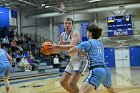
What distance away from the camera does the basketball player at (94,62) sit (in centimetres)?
431

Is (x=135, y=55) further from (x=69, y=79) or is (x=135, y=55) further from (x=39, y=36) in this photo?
(x=69, y=79)

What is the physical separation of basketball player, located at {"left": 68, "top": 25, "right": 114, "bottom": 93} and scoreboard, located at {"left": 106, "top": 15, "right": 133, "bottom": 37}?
2236 cm

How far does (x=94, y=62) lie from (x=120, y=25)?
22.7m

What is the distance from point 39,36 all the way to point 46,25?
2256mm

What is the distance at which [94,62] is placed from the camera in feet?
14.7

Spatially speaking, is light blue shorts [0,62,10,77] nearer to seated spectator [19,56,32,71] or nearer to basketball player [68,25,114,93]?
basketball player [68,25,114,93]

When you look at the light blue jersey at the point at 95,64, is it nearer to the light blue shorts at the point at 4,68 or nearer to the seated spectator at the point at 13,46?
the light blue shorts at the point at 4,68

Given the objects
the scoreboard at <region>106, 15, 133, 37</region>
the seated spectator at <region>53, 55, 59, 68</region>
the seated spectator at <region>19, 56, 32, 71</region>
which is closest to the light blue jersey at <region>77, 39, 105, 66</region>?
the seated spectator at <region>19, 56, 32, 71</region>

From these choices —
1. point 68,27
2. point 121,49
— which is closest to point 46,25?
point 121,49

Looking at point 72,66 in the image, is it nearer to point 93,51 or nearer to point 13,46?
point 93,51

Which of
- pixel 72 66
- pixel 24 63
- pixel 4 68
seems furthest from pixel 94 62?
pixel 24 63

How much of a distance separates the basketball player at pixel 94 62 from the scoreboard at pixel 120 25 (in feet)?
73.4

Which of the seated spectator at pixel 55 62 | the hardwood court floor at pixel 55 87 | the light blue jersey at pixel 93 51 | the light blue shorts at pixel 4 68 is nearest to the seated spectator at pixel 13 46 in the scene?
the seated spectator at pixel 55 62

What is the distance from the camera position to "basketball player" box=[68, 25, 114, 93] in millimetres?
4309
